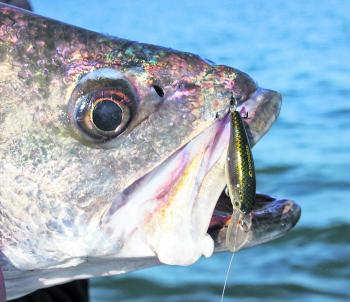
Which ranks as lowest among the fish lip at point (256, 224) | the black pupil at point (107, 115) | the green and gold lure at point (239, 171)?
the fish lip at point (256, 224)

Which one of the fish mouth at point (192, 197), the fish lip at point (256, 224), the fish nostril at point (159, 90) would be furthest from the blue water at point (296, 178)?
the fish nostril at point (159, 90)

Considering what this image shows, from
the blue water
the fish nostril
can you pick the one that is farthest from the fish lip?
the blue water

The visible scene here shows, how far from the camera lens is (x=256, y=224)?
7.52 ft

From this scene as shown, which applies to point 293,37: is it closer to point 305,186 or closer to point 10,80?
point 305,186

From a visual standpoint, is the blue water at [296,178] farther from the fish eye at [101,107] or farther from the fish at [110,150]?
the fish eye at [101,107]

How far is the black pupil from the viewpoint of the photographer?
221cm

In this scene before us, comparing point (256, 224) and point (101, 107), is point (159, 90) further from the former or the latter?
point (256, 224)

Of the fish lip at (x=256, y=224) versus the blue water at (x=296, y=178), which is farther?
the blue water at (x=296, y=178)

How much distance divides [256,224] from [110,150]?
50cm

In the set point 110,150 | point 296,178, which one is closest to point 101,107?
point 110,150

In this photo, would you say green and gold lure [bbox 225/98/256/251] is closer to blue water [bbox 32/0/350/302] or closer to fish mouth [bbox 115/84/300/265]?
fish mouth [bbox 115/84/300/265]

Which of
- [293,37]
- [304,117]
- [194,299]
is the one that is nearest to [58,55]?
[194,299]

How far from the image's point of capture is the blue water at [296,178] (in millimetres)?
6371

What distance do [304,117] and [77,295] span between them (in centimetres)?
896
